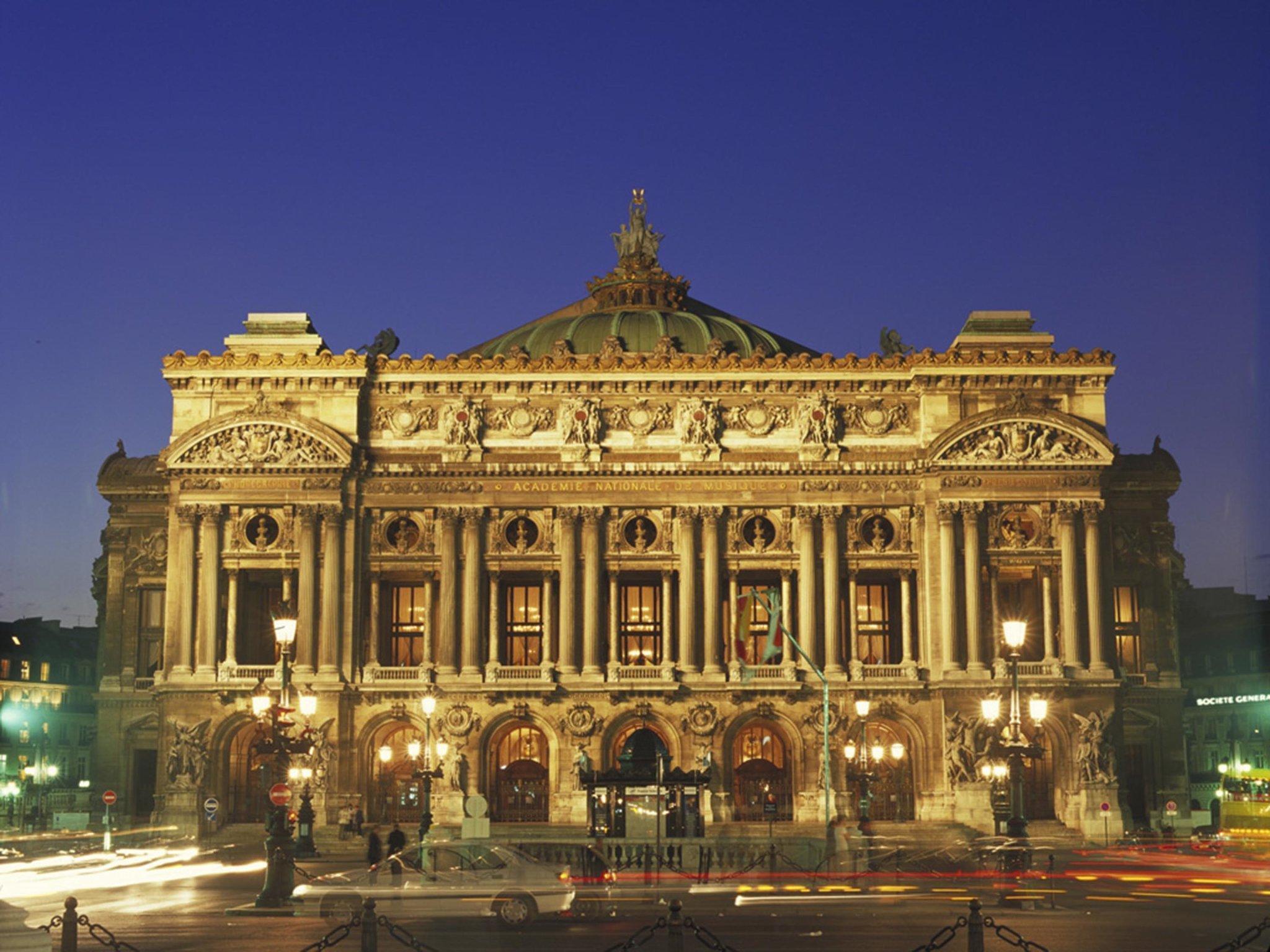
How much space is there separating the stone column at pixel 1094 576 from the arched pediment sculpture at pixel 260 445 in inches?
1274

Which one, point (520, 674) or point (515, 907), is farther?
point (520, 674)

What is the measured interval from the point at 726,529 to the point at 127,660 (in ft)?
100

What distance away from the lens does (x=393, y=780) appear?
76375 mm

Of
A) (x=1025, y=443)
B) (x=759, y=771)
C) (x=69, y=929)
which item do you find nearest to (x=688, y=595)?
(x=759, y=771)

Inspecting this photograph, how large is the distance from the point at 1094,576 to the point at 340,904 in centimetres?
4865

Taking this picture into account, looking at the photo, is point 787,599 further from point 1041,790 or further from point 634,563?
point 1041,790

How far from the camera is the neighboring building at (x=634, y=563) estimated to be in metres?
75.4

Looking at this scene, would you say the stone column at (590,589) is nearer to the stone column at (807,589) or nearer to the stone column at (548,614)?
the stone column at (548,614)

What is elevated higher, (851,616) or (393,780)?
(851,616)

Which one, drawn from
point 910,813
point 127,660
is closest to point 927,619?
point 910,813

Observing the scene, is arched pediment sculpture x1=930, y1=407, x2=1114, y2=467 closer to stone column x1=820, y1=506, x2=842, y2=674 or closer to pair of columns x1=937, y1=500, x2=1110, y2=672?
pair of columns x1=937, y1=500, x2=1110, y2=672

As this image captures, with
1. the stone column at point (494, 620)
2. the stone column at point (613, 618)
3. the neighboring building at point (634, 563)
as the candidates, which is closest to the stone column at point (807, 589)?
the neighboring building at point (634, 563)

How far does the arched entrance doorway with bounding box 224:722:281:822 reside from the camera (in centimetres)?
7581

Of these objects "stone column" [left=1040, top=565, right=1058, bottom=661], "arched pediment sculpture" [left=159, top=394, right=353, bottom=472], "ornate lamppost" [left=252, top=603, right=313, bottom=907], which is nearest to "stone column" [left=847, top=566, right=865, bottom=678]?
"stone column" [left=1040, top=565, right=1058, bottom=661]
